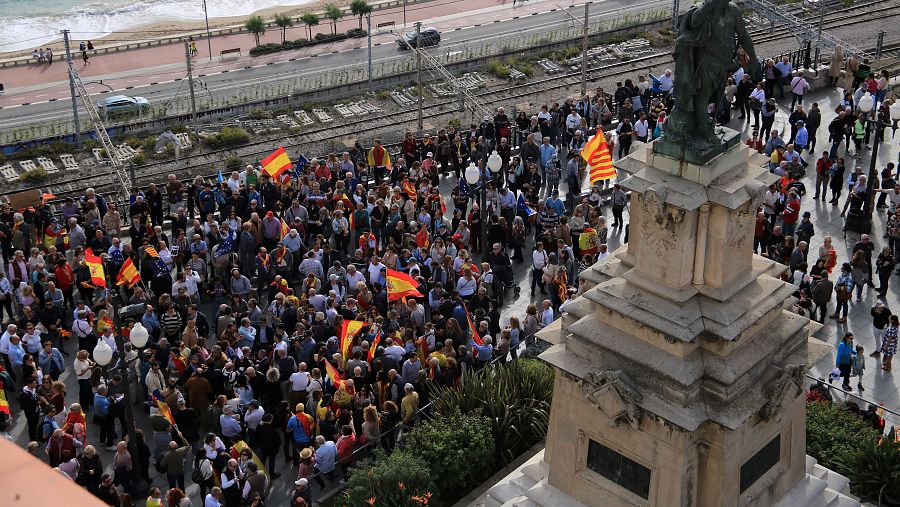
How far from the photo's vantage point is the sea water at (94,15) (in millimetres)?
87625

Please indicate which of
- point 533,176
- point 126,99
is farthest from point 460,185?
point 126,99

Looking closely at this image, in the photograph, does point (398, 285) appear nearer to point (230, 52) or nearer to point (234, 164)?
point (234, 164)

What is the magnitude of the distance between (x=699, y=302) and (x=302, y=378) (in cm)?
945

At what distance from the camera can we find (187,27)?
3214 inches

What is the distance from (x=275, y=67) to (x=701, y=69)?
1926 inches

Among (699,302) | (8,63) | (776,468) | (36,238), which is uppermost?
(699,302)

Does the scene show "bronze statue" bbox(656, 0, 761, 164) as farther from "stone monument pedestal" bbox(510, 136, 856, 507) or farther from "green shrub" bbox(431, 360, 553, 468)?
"green shrub" bbox(431, 360, 553, 468)

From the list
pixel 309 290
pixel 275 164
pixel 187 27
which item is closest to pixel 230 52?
pixel 187 27

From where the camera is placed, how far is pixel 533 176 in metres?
32.0

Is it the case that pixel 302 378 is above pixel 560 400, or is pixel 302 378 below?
below

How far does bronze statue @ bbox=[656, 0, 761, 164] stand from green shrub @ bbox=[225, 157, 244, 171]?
104 feet

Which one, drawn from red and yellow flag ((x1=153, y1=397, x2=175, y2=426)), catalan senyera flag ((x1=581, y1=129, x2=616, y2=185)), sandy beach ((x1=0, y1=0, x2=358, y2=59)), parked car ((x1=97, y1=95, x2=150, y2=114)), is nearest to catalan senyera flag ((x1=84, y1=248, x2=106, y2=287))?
red and yellow flag ((x1=153, y1=397, x2=175, y2=426))

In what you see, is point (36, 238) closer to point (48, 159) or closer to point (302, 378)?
point (302, 378)

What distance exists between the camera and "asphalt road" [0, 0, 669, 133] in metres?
56.1
